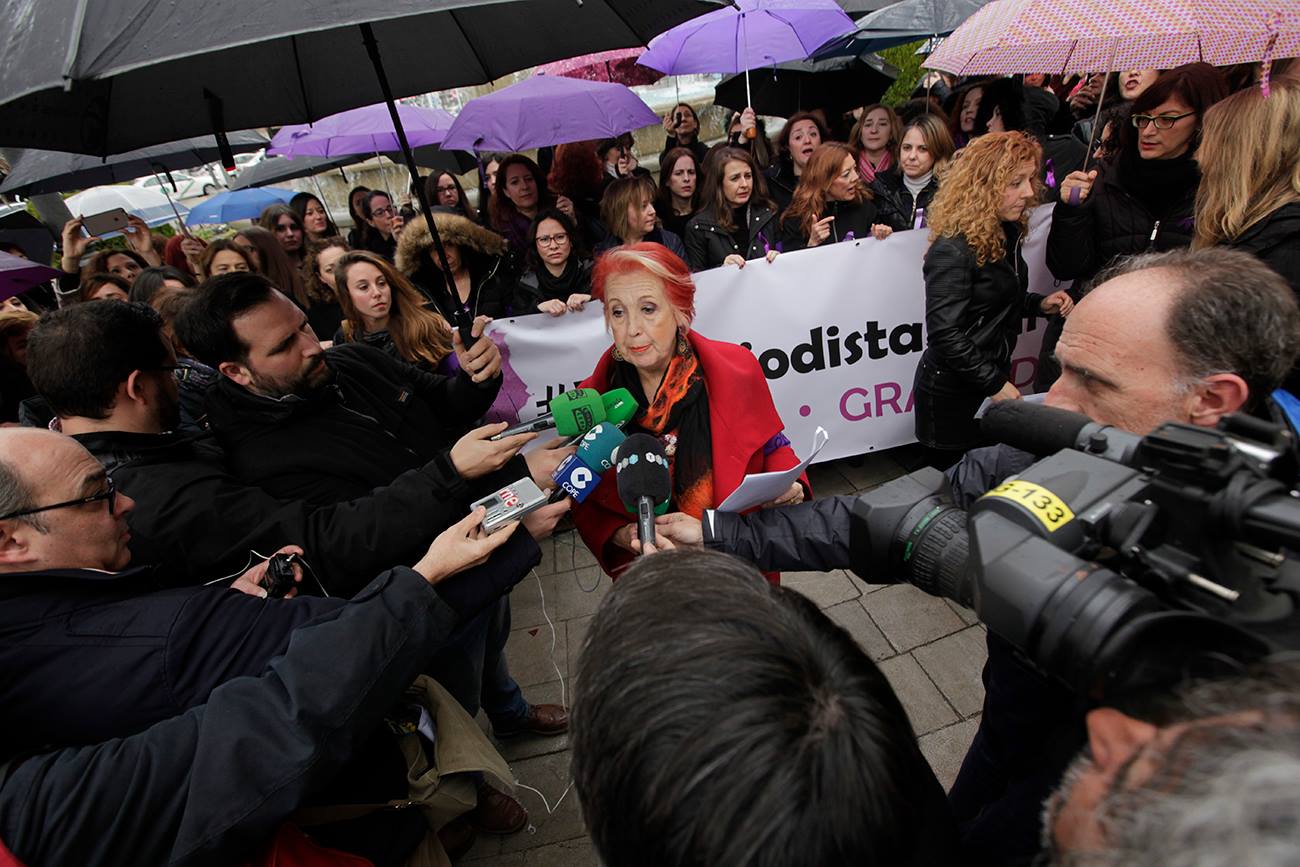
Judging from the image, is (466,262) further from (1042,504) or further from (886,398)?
(1042,504)

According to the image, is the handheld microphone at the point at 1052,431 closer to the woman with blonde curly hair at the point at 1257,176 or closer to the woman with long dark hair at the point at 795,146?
the woman with blonde curly hair at the point at 1257,176

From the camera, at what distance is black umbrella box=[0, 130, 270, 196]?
3537mm

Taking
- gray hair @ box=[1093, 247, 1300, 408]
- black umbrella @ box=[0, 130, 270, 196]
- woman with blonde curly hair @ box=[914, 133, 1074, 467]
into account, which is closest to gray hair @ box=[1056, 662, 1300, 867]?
gray hair @ box=[1093, 247, 1300, 408]

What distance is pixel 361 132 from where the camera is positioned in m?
4.95

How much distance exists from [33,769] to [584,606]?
2.43m

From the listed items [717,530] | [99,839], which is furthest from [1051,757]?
[99,839]

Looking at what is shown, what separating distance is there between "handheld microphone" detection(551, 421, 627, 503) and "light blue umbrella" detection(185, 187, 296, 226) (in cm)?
832

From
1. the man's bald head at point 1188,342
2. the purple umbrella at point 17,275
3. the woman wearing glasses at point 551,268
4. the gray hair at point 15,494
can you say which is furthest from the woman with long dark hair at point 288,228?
the man's bald head at point 1188,342

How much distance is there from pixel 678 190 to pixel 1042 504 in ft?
15.9

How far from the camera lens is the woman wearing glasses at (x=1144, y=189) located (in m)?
2.75

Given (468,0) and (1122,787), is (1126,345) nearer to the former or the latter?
(1122,787)

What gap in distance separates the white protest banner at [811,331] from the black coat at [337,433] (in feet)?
3.01

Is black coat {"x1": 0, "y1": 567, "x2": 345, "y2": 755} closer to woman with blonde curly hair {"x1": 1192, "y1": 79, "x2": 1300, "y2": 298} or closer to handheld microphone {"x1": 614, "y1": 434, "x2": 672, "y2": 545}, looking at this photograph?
handheld microphone {"x1": 614, "y1": 434, "x2": 672, "y2": 545}

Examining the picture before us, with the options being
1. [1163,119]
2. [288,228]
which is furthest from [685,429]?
[288,228]
